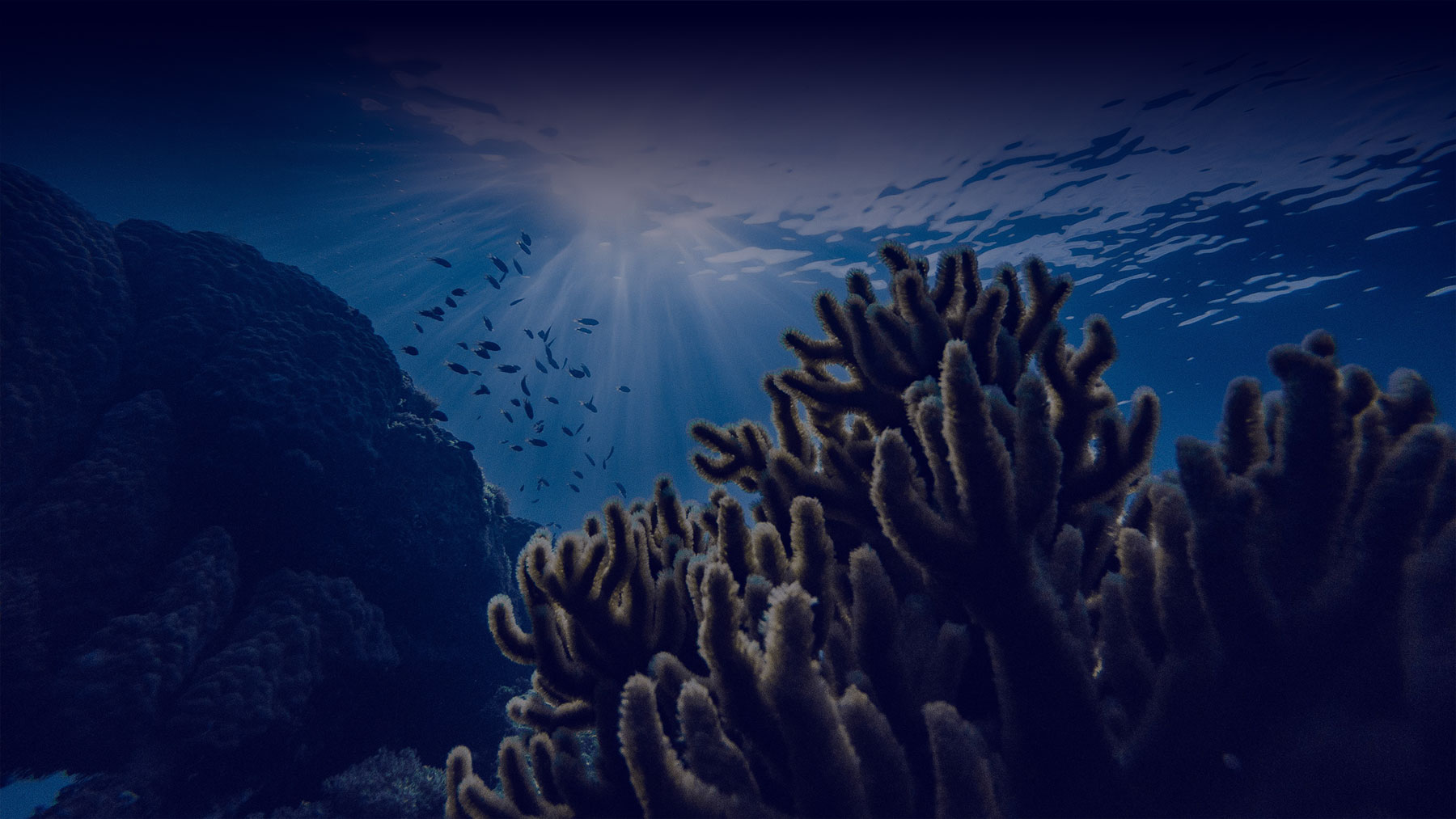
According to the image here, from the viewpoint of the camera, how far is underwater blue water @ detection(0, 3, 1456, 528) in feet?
30.2

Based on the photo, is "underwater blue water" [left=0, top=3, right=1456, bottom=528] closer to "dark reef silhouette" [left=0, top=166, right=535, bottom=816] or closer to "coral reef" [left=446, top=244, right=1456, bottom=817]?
"dark reef silhouette" [left=0, top=166, right=535, bottom=816]

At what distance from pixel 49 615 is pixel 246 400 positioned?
3572 millimetres

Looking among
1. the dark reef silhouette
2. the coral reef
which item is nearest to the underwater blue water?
the dark reef silhouette

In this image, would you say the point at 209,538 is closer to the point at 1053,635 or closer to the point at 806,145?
the point at 1053,635

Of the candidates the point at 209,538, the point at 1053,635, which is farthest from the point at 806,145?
the point at 209,538

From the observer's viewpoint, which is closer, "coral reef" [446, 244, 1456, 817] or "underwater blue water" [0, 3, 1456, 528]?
"coral reef" [446, 244, 1456, 817]

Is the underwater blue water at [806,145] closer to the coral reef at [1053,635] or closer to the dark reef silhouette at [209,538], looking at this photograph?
the dark reef silhouette at [209,538]

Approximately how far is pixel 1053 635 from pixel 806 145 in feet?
46.4

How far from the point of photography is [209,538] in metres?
7.31

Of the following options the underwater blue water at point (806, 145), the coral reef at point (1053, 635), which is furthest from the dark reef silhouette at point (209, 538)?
the coral reef at point (1053, 635)

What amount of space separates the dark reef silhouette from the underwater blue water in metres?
3.19

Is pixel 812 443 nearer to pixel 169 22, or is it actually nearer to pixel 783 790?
pixel 783 790

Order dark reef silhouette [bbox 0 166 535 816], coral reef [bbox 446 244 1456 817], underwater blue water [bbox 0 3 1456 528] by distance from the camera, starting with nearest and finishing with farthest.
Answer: coral reef [bbox 446 244 1456 817] < dark reef silhouette [bbox 0 166 535 816] < underwater blue water [bbox 0 3 1456 528]

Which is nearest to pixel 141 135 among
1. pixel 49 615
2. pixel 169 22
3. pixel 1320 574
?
pixel 169 22
